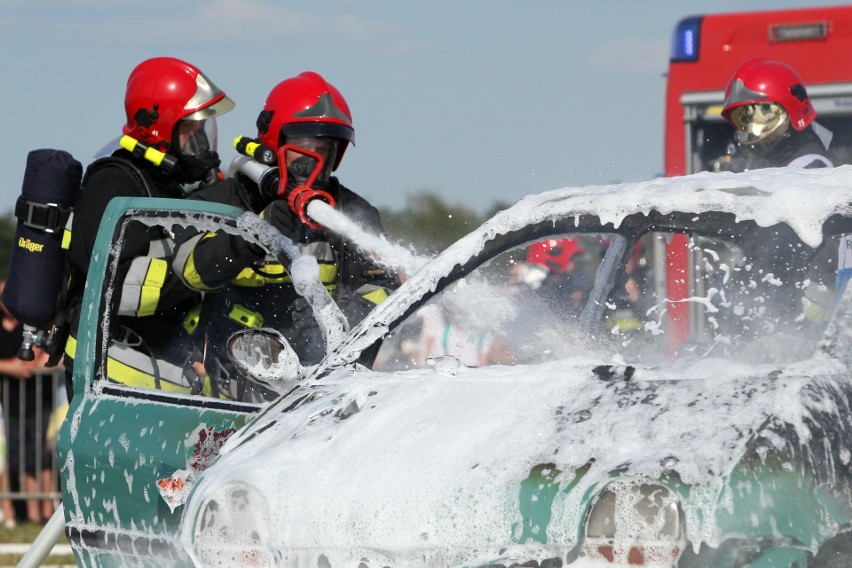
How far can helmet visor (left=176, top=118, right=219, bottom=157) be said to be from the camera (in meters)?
6.01

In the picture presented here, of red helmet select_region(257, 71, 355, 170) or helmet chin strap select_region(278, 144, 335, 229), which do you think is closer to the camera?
helmet chin strap select_region(278, 144, 335, 229)

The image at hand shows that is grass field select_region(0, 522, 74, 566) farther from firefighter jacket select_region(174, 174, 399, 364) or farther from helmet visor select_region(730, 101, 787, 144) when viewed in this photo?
helmet visor select_region(730, 101, 787, 144)

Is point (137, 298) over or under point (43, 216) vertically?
under

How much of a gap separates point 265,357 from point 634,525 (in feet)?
5.20

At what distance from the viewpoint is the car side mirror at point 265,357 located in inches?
160

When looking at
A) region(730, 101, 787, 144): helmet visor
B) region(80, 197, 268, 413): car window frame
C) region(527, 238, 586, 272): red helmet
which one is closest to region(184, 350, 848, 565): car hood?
region(527, 238, 586, 272): red helmet

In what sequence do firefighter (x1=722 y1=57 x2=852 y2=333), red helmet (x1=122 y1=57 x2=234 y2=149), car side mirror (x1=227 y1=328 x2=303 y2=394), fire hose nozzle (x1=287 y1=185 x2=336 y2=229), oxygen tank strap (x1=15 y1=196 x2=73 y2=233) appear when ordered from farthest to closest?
firefighter (x1=722 y1=57 x2=852 y2=333)
red helmet (x1=122 y1=57 x2=234 y2=149)
oxygen tank strap (x1=15 y1=196 x2=73 y2=233)
fire hose nozzle (x1=287 y1=185 x2=336 y2=229)
car side mirror (x1=227 y1=328 x2=303 y2=394)

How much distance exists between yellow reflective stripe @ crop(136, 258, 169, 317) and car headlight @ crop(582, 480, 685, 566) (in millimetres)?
2682

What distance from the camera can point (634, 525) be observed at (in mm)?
2771

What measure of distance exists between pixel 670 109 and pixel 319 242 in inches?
195

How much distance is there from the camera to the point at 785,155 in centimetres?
634

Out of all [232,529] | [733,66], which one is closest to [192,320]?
[232,529]

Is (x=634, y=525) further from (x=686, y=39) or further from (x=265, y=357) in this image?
(x=686, y=39)

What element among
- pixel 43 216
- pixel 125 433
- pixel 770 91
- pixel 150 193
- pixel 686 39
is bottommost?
pixel 125 433
